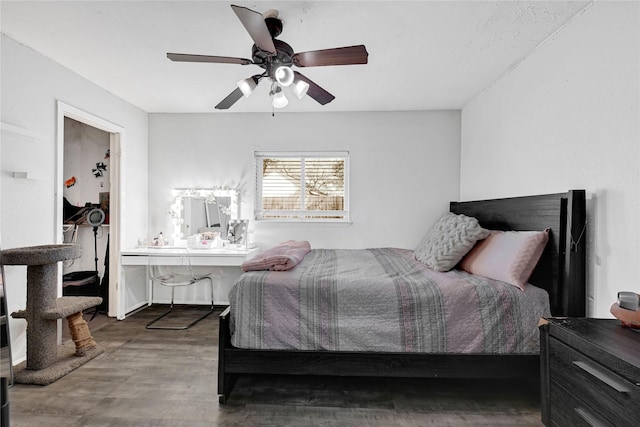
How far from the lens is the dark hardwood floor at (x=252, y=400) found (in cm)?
183

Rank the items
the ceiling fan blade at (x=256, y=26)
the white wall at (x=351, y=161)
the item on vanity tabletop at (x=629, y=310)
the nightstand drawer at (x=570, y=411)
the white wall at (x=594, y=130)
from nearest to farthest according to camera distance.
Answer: the nightstand drawer at (x=570, y=411), the item on vanity tabletop at (x=629, y=310), the ceiling fan blade at (x=256, y=26), the white wall at (x=594, y=130), the white wall at (x=351, y=161)

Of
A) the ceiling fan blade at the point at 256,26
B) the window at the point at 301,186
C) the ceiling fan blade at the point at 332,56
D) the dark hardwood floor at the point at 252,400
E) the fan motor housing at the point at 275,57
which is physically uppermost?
the fan motor housing at the point at 275,57

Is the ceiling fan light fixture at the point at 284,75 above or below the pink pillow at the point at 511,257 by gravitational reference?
above

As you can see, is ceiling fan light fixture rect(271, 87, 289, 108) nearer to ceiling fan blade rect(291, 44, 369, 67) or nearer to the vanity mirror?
ceiling fan blade rect(291, 44, 369, 67)

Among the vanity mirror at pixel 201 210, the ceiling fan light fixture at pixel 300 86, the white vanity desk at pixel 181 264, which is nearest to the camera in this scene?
the ceiling fan light fixture at pixel 300 86

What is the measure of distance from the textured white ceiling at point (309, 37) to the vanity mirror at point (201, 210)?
1279 mm

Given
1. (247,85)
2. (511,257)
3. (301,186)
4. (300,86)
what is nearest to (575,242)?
(511,257)

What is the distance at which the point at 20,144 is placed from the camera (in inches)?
96.0

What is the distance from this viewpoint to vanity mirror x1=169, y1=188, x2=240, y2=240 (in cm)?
409

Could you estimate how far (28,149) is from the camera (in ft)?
8.21

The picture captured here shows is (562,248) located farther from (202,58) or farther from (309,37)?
(202,58)

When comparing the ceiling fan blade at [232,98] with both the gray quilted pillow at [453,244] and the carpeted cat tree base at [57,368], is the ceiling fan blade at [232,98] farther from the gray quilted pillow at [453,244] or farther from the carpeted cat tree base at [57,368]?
the carpeted cat tree base at [57,368]

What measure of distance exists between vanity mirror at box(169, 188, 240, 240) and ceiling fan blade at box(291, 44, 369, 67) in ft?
7.88

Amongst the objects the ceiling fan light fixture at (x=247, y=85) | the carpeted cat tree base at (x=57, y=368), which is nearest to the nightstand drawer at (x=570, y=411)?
the ceiling fan light fixture at (x=247, y=85)
